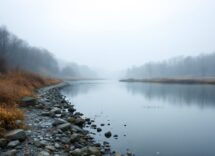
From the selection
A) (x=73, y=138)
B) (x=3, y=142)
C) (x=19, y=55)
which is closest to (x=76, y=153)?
(x=73, y=138)

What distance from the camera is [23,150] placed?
5.69 meters

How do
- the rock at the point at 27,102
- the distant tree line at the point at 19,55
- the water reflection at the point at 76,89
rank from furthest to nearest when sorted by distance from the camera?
the distant tree line at the point at 19,55 < the water reflection at the point at 76,89 < the rock at the point at 27,102

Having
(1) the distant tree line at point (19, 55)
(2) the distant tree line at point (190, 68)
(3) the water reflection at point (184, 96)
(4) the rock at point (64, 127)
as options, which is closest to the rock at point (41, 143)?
(4) the rock at point (64, 127)

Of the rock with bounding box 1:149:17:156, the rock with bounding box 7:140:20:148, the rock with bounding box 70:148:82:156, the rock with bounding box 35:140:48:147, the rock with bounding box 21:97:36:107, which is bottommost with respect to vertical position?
the rock with bounding box 70:148:82:156

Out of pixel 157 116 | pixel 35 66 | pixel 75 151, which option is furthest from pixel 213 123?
pixel 35 66

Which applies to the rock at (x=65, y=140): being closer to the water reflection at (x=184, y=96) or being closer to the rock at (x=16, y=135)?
the rock at (x=16, y=135)

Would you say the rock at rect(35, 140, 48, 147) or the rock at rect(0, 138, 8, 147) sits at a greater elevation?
the rock at rect(0, 138, 8, 147)

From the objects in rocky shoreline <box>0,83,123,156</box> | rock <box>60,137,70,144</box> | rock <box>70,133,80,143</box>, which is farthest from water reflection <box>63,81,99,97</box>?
rock <box>60,137,70,144</box>

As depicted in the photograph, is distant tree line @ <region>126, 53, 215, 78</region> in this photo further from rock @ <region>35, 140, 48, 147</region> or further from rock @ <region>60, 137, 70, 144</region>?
rock @ <region>35, 140, 48, 147</region>

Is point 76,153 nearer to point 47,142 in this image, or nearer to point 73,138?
point 47,142

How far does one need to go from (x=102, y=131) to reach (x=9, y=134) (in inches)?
208

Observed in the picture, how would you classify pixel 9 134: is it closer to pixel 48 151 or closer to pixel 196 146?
pixel 48 151

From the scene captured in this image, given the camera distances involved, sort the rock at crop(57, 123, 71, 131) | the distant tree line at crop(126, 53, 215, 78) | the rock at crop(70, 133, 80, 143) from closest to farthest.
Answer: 1. the rock at crop(70, 133, 80, 143)
2. the rock at crop(57, 123, 71, 131)
3. the distant tree line at crop(126, 53, 215, 78)

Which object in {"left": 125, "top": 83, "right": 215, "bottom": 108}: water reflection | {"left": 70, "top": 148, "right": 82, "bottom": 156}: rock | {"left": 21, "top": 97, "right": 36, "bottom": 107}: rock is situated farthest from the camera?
{"left": 125, "top": 83, "right": 215, "bottom": 108}: water reflection
